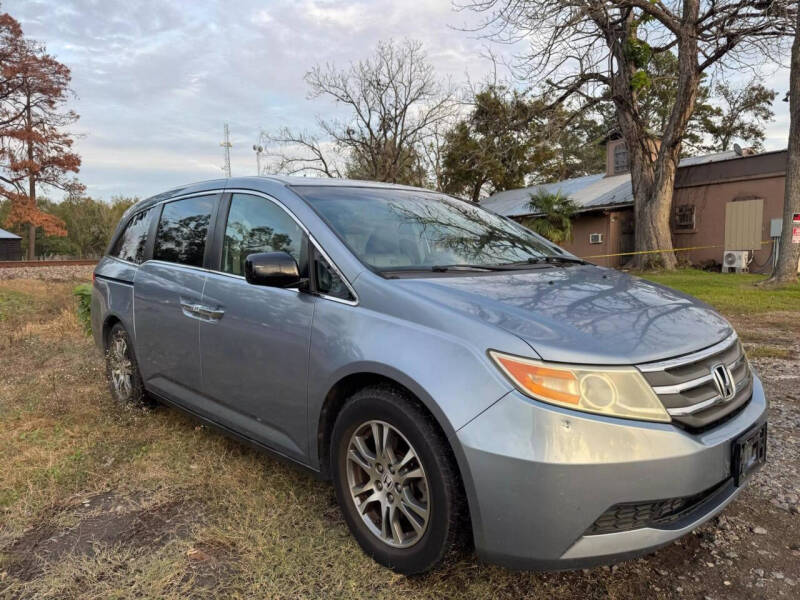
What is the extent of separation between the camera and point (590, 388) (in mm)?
1835

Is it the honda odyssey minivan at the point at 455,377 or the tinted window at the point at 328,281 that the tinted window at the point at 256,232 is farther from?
the tinted window at the point at 328,281

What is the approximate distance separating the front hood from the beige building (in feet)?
49.5

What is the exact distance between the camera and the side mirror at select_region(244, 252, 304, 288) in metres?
2.49

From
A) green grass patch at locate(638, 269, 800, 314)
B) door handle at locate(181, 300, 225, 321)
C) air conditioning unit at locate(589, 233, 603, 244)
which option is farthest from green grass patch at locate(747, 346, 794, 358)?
air conditioning unit at locate(589, 233, 603, 244)

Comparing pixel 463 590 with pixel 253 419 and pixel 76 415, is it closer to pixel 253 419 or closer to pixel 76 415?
pixel 253 419

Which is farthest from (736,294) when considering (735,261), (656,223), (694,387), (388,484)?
(388,484)

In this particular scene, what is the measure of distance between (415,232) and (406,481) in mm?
1313

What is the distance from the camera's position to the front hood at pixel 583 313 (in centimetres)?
191

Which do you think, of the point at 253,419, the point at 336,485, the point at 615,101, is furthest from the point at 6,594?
the point at 615,101

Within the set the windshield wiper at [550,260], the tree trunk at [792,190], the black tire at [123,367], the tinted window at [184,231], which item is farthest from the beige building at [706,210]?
the black tire at [123,367]

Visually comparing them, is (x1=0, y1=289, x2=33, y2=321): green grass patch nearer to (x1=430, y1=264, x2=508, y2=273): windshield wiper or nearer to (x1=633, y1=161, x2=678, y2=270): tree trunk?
(x1=430, y1=264, x2=508, y2=273): windshield wiper

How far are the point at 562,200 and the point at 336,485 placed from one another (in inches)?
790

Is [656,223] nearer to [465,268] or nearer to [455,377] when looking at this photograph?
[465,268]

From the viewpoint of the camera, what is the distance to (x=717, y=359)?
7.01 ft
